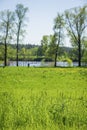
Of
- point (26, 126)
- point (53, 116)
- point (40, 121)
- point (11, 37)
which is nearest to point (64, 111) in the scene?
point (53, 116)

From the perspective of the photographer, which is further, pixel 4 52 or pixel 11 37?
pixel 4 52

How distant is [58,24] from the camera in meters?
65.1

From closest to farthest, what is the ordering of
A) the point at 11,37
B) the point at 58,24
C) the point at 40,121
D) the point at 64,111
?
the point at 40,121 < the point at 64,111 < the point at 11,37 < the point at 58,24

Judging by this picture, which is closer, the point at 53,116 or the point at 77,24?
the point at 53,116

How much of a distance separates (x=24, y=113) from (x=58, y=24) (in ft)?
190

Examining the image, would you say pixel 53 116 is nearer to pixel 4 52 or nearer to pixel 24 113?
pixel 24 113

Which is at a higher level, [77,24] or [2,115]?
[77,24]

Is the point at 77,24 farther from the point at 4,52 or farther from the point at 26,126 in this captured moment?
the point at 26,126

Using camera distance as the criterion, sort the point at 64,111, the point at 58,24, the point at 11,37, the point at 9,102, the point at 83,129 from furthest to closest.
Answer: the point at 58,24 < the point at 11,37 < the point at 9,102 < the point at 64,111 < the point at 83,129

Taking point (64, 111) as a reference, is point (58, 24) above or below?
above

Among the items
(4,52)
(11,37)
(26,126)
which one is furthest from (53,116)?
(4,52)

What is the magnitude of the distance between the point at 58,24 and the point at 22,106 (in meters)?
57.2

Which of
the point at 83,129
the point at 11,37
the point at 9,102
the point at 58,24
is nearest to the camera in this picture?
the point at 83,129

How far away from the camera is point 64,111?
8.80 metres
